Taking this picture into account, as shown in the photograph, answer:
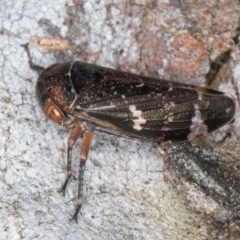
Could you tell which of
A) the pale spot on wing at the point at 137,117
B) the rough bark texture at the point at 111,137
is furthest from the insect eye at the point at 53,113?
the pale spot on wing at the point at 137,117

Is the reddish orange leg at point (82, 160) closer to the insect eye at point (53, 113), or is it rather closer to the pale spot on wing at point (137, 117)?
the insect eye at point (53, 113)

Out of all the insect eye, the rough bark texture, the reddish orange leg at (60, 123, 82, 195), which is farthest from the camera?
the insect eye

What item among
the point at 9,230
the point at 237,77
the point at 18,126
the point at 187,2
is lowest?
the point at 9,230

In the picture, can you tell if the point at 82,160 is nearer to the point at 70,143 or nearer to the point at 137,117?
the point at 70,143

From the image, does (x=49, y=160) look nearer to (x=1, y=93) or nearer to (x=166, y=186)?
(x=1, y=93)

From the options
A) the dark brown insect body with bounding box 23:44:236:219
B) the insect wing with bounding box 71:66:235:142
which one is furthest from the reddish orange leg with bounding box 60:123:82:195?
the insect wing with bounding box 71:66:235:142

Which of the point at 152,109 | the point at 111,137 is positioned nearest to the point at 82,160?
the point at 111,137

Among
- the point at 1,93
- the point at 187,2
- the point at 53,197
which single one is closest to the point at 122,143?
the point at 53,197

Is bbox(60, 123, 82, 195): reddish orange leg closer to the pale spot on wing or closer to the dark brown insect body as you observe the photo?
the dark brown insect body
